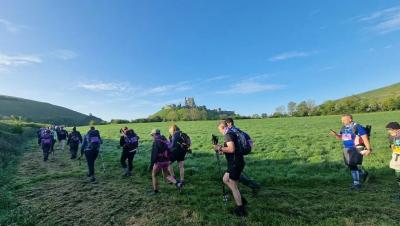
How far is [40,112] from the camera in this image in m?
151

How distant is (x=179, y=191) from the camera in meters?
11.3

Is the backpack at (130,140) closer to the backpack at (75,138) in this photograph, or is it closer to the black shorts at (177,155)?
the black shorts at (177,155)

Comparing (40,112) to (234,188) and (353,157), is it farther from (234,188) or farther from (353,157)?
(353,157)

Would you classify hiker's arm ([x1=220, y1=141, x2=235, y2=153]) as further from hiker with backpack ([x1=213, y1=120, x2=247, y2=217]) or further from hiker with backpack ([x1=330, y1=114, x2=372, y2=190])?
hiker with backpack ([x1=330, y1=114, x2=372, y2=190])

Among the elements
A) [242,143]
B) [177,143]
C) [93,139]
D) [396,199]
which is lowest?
[396,199]

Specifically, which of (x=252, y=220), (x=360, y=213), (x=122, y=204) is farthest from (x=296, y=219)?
(x=122, y=204)

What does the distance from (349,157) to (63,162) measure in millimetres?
17701

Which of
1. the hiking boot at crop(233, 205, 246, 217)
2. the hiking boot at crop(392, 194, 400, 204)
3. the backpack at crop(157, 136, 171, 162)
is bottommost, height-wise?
the hiking boot at crop(392, 194, 400, 204)

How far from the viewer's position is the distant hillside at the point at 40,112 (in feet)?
446

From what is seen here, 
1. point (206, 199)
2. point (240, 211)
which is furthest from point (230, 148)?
point (206, 199)

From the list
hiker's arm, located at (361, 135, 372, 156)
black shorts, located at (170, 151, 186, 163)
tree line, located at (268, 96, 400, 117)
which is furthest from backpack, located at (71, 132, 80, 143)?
tree line, located at (268, 96, 400, 117)

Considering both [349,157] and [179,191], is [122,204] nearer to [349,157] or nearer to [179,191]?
[179,191]

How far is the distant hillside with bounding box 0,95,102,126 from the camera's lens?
135875 mm

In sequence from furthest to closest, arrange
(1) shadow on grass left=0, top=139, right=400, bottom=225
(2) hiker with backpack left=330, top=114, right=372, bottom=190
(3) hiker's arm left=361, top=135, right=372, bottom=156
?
(2) hiker with backpack left=330, top=114, right=372, bottom=190, (3) hiker's arm left=361, top=135, right=372, bottom=156, (1) shadow on grass left=0, top=139, right=400, bottom=225
